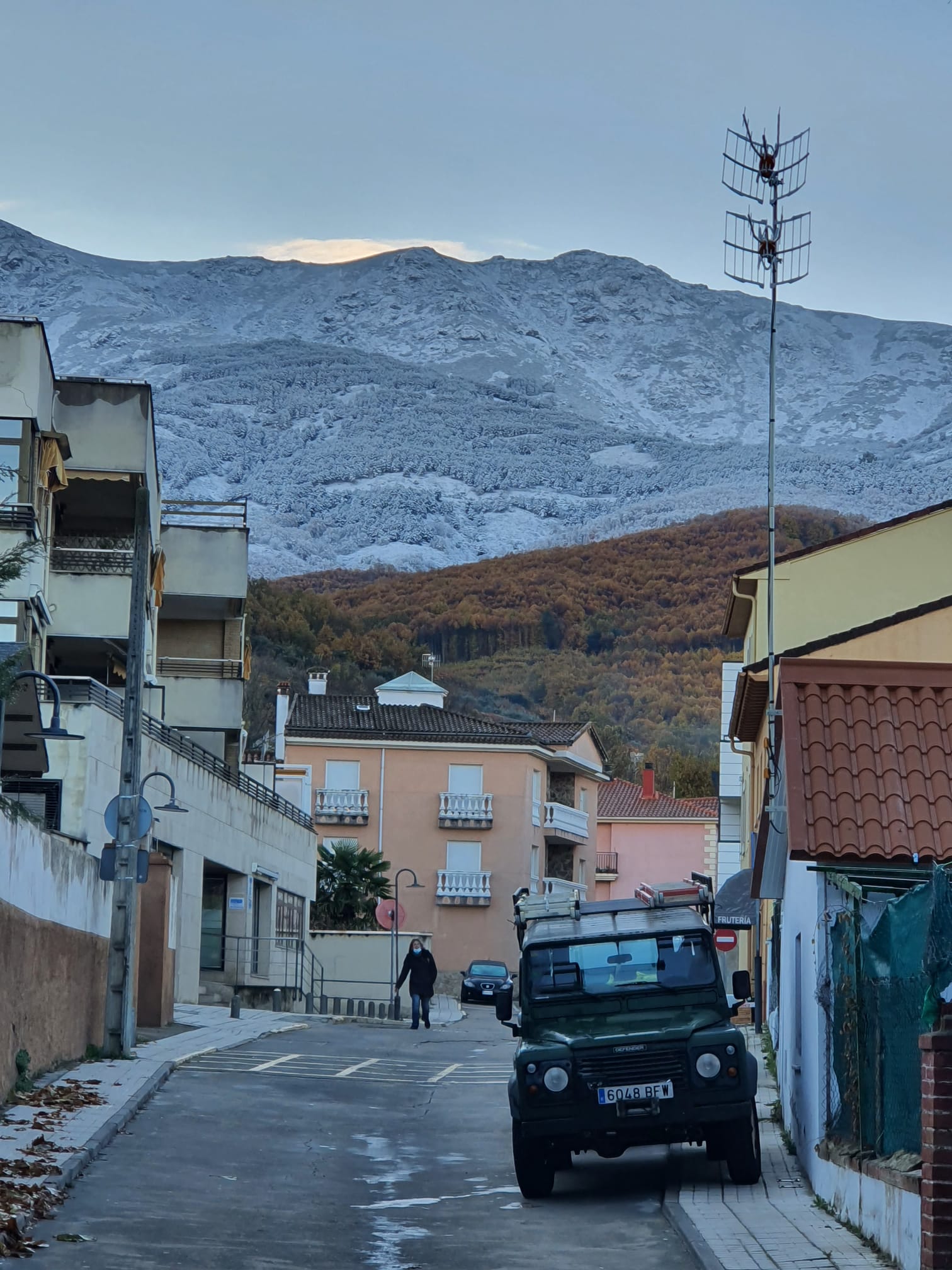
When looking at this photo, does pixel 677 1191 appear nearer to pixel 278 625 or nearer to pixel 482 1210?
pixel 482 1210

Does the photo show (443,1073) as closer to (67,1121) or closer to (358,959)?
(67,1121)

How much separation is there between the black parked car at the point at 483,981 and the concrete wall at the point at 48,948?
3281cm

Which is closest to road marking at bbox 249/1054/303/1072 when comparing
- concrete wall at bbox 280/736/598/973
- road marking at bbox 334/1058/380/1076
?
road marking at bbox 334/1058/380/1076

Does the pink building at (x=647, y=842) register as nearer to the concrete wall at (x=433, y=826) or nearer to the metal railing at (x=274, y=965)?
the concrete wall at (x=433, y=826)

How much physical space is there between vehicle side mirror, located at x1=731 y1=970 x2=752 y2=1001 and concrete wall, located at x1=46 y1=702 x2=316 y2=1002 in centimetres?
1127

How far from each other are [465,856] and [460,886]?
1402 mm

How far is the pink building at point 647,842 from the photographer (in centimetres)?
8650

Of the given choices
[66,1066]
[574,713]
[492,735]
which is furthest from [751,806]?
[574,713]

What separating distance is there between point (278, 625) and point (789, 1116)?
114 m

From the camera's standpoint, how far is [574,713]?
129750 millimetres

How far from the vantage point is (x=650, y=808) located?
87812 mm

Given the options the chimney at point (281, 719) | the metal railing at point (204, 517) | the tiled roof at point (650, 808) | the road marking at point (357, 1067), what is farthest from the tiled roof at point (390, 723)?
the road marking at point (357, 1067)

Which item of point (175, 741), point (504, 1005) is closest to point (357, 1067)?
point (504, 1005)

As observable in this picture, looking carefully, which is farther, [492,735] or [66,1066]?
[492,735]
